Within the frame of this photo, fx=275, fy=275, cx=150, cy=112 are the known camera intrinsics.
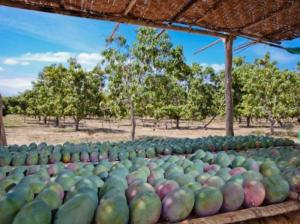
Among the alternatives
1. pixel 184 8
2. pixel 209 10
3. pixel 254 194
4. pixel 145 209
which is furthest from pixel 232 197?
pixel 209 10

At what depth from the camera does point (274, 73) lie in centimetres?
1424

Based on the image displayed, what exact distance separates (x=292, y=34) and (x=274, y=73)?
9032mm

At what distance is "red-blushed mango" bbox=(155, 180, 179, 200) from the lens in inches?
69.6

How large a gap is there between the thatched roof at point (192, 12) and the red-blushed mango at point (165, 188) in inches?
122

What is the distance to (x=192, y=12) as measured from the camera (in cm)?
472

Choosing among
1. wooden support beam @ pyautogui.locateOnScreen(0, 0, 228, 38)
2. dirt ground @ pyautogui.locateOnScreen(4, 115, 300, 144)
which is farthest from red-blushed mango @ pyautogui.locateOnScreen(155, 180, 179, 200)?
dirt ground @ pyautogui.locateOnScreen(4, 115, 300, 144)

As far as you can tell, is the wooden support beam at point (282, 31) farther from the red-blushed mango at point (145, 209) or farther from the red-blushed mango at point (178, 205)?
→ the red-blushed mango at point (145, 209)

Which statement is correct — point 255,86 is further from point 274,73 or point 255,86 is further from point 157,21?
point 157,21

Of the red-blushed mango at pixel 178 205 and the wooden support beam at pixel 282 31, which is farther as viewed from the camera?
the wooden support beam at pixel 282 31

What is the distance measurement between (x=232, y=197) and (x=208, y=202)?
7.9 inches

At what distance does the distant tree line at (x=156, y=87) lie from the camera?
10.6m

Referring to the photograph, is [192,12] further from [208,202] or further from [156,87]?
[156,87]

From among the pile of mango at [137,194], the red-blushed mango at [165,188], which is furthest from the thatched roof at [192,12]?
the red-blushed mango at [165,188]

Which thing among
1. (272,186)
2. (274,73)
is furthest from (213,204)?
(274,73)
